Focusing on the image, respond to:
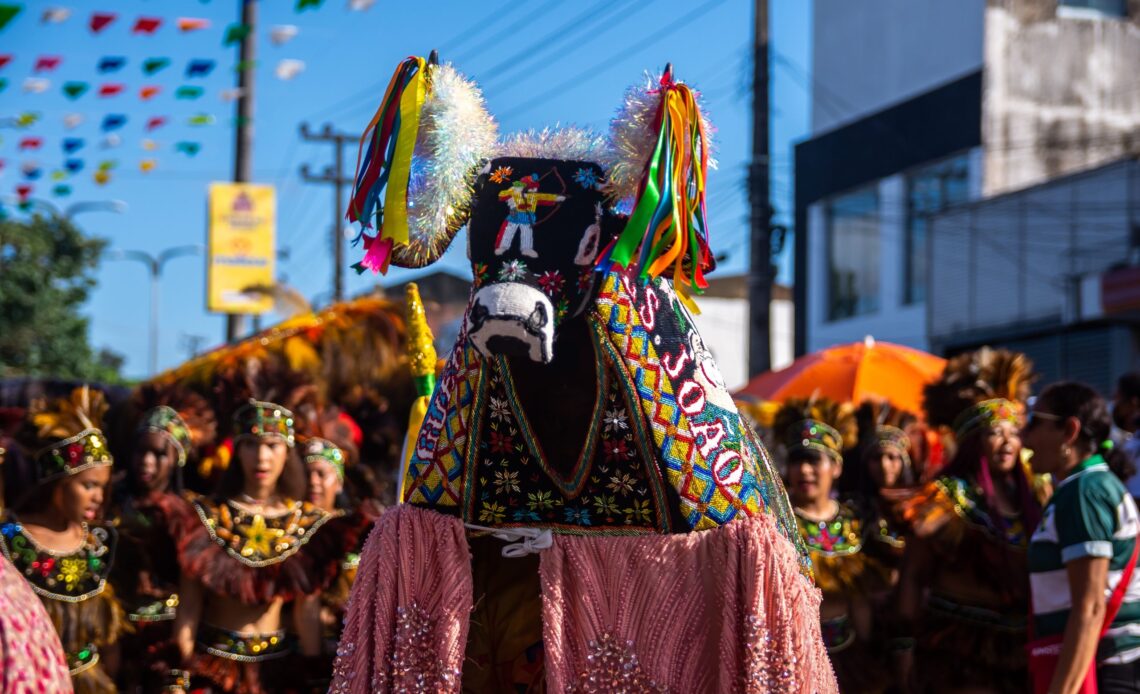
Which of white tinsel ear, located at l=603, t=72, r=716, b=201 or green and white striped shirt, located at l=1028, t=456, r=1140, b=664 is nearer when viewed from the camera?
white tinsel ear, located at l=603, t=72, r=716, b=201

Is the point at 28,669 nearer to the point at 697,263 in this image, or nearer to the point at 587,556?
the point at 587,556

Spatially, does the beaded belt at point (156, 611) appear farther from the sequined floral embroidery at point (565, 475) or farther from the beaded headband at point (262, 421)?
the sequined floral embroidery at point (565, 475)

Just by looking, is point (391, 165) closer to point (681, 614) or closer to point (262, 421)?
point (681, 614)

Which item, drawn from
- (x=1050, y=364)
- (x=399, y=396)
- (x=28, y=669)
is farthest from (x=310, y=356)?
(x=1050, y=364)

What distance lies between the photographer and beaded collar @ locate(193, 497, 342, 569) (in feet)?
21.6

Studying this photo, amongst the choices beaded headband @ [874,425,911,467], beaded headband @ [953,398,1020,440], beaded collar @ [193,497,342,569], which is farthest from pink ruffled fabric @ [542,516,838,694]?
beaded headband @ [874,425,911,467]

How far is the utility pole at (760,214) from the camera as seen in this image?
1595cm

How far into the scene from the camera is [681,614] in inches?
149

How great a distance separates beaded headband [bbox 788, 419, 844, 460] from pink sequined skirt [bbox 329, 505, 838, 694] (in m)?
3.55

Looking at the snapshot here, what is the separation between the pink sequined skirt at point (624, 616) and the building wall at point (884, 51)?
72.6 ft

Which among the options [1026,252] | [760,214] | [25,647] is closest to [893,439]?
[25,647]

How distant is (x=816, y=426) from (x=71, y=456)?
11.9 feet

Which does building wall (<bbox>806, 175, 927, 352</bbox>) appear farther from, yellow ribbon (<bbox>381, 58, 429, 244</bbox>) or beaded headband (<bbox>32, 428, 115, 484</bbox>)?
yellow ribbon (<bbox>381, 58, 429, 244</bbox>)

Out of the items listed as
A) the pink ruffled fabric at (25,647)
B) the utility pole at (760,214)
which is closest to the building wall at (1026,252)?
the utility pole at (760,214)
